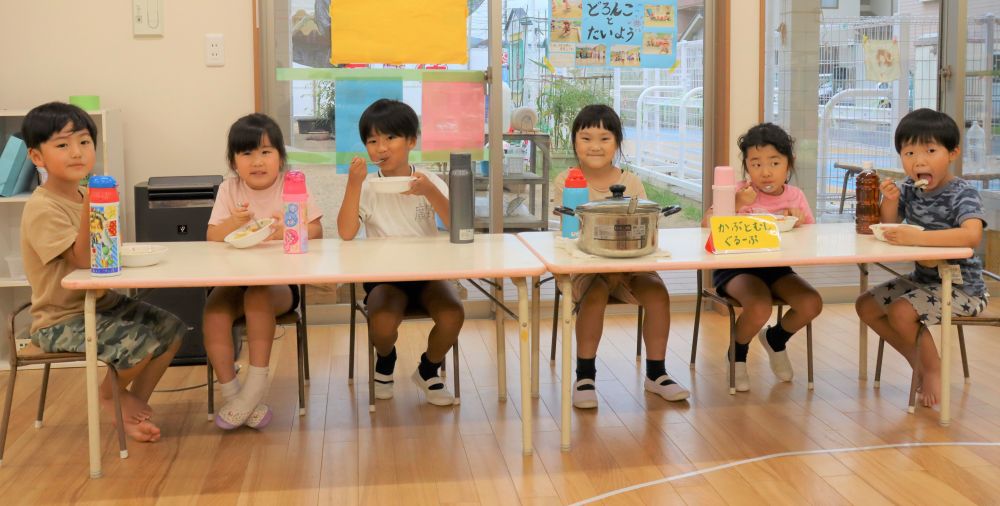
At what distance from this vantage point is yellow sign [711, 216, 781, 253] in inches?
125

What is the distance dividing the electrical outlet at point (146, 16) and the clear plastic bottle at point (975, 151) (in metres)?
3.84

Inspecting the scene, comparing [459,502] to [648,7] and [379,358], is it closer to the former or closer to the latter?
[379,358]

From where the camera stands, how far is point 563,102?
4.91 m

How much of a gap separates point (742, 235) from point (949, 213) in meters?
0.79

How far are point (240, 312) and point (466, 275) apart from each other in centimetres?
88

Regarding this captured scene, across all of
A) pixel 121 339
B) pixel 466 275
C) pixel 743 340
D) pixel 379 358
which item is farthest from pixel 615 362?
pixel 121 339

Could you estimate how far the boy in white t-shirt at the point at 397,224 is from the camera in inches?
138

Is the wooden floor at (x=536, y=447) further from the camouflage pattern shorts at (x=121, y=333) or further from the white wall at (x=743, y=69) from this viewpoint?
the white wall at (x=743, y=69)

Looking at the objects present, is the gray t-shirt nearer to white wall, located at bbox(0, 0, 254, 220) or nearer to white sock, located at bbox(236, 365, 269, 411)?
white sock, located at bbox(236, 365, 269, 411)

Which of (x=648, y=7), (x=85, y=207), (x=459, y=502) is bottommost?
(x=459, y=502)

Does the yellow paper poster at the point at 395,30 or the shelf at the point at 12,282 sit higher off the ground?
the yellow paper poster at the point at 395,30

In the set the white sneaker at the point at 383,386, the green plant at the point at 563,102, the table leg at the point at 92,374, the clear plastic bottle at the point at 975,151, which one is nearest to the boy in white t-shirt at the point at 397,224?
the white sneaker at the point at 383,386

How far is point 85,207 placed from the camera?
2977 millimetres

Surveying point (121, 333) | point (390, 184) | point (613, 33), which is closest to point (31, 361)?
point (121, 333)
